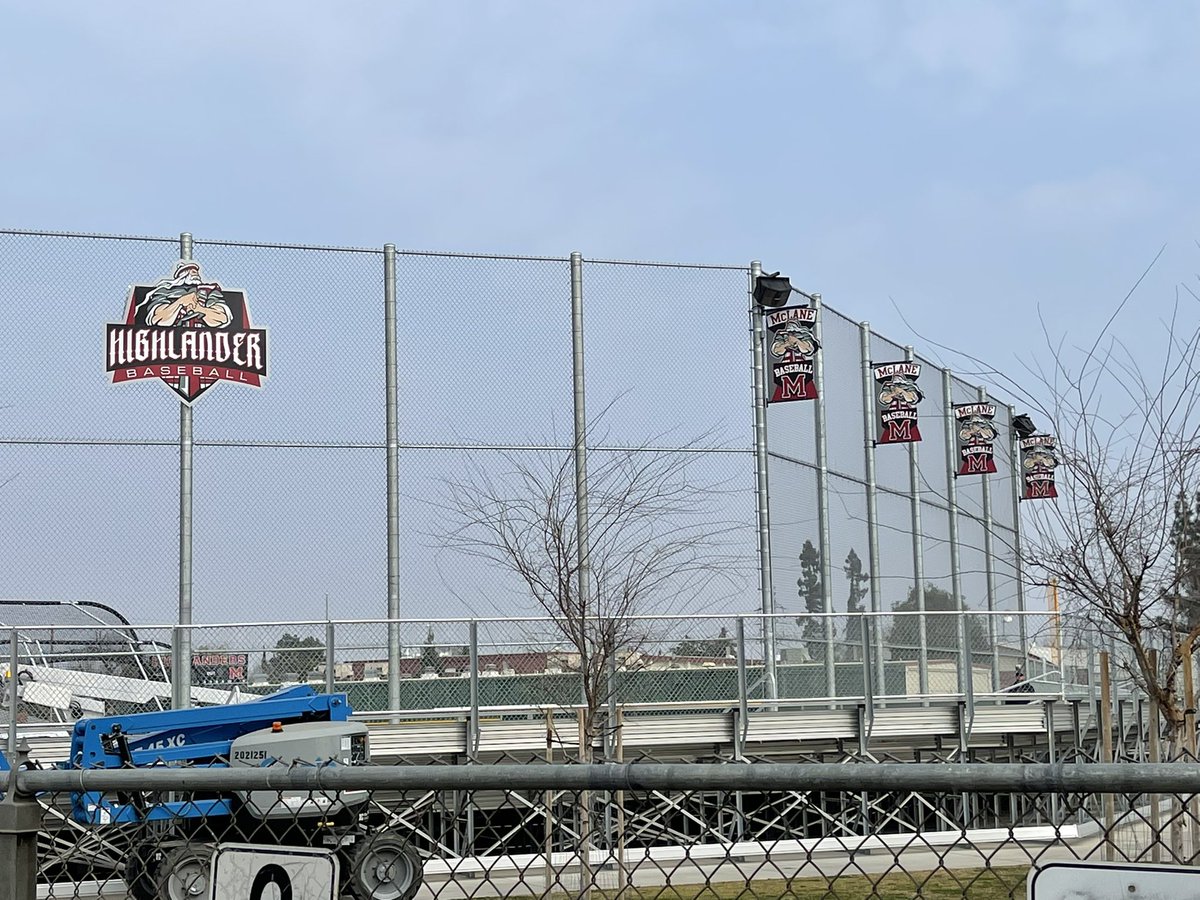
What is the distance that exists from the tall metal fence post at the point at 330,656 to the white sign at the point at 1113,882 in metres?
13.1

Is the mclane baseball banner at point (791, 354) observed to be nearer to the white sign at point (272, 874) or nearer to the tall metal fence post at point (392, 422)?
the tall metal fence post at point (392, 422)

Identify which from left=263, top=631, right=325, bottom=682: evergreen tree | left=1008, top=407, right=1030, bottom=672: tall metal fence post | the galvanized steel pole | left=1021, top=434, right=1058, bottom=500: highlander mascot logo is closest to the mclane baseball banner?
the galvanized steel pole

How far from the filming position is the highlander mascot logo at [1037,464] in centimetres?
3158

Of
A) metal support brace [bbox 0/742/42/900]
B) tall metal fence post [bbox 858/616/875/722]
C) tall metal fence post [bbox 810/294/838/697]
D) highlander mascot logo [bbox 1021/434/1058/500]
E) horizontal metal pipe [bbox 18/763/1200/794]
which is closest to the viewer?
horizontal metal pipe [bbox 18/763/1200/794]

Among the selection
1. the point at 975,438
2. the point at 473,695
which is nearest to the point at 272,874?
the point at 473,695

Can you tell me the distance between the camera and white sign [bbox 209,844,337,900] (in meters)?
3.39

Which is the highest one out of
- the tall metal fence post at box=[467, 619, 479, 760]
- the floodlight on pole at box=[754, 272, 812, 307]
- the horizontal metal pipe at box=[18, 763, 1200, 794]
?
the floodlight on pole at box=[754, 272, 812, 307]

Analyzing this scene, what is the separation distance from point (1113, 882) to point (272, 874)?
72.5 inches

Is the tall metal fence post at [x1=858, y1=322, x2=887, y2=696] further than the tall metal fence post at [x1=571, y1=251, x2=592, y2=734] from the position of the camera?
Yes

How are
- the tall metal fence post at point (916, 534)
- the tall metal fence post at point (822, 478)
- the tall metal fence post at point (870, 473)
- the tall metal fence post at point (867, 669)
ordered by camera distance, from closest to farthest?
the tall metal fence post at point (867, 669) < the tall metal fence post at point (822, 478) < the tall metal fence post at point (870, 473) < the tall metal fence post at point (916, 534)

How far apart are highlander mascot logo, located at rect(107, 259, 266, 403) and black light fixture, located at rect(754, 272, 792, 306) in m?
6.87

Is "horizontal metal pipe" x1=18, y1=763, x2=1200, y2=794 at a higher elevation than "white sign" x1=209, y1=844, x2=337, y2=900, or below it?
higher

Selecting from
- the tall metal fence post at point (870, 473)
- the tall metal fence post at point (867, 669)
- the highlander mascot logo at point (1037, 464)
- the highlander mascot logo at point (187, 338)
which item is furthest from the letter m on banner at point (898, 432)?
the highlander mascot logo at point (187, 338)

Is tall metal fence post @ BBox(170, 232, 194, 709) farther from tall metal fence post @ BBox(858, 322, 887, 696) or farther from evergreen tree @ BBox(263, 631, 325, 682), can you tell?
tall metal fence post @ BBox(858, 322, 887, 696)
